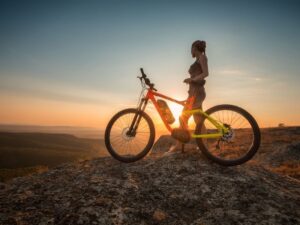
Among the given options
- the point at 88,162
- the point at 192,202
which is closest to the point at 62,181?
the point at 88,162

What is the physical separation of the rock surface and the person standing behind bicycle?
1.47 meters

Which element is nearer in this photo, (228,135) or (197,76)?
(228,135)

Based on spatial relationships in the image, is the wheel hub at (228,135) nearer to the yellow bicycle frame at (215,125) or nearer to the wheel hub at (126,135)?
the yellow bicycle frame at (215,125)

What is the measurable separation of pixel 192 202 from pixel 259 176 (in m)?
2.16

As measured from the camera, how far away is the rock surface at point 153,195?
13.9 feet

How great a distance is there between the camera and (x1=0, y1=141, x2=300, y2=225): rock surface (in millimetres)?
4234

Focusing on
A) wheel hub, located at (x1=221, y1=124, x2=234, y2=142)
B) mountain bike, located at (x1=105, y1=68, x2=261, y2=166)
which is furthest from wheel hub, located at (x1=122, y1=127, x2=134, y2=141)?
wheel hub, located at (x1=221, y1=124, x2=234, y2=142)

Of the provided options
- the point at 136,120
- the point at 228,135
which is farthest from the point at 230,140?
the point at 136,120

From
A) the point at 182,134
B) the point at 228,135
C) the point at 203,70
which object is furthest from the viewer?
the point at 203,70

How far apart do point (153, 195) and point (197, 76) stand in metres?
3.43

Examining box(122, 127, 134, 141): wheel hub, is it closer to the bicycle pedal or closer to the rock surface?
the rock surface

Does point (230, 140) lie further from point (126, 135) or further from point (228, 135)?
point (126, 135)

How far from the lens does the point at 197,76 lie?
670 centimetres

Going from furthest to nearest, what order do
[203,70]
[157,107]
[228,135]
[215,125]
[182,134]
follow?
[157,107], [203,70], [182,134], [215,125], [228,135]
